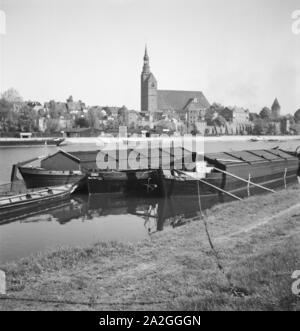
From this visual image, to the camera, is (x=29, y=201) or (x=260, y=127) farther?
(x=260, y=127)

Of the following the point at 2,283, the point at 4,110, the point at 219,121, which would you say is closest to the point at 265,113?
the point at 219,121

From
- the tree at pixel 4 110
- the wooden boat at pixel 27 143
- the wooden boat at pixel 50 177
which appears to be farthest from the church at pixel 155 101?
the wooden boat at pixel 50 177

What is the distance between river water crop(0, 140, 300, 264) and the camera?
15383 mm

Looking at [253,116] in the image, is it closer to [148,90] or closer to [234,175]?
[148,90]

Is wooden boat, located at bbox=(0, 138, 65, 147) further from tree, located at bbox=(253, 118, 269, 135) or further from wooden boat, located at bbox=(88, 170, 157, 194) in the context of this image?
tree, located at bbox=(253, 118, 269, 135)

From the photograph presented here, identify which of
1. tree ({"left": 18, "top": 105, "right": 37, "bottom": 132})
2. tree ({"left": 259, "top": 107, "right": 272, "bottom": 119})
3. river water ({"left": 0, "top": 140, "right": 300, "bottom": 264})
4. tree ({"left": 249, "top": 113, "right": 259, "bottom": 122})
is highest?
tree ({"left": 259, "top": 107, "right": 272, "bottom": 119})

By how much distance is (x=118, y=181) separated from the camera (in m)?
26.4

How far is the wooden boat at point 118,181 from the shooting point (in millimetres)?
26234

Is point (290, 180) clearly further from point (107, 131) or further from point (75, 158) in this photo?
point (107, 131)

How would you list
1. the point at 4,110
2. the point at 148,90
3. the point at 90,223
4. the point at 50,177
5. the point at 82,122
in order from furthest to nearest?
the point at 148,90
the point at 82,122
the point at 4,110
the point at 50,177
the point at 90,223

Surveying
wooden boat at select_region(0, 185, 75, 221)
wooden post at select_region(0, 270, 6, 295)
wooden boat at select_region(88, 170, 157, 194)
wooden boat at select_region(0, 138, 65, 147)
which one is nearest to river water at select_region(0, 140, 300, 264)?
wooden boat at select_region(0, 185, 75, 221)

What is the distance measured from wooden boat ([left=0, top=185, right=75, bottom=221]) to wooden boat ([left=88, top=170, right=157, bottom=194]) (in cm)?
212

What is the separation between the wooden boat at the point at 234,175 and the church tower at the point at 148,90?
150 meters

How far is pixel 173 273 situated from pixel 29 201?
14538 millimetres
